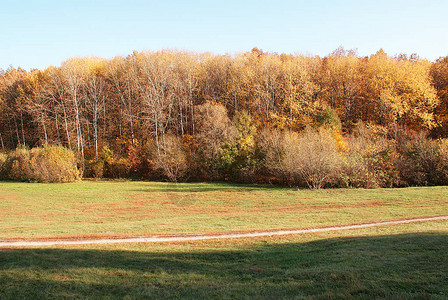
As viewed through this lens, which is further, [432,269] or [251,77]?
[251,77]

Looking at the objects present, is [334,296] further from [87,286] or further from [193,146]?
[193,146]

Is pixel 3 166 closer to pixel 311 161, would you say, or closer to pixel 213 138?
pixel 213 138

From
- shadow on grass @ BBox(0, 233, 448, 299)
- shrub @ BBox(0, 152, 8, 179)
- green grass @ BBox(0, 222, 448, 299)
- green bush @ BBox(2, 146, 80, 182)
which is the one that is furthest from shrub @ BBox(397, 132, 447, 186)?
shrub @ BBox(0, 152, 8, 179)

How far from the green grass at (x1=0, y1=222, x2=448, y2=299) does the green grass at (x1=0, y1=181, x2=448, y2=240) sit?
377 cm

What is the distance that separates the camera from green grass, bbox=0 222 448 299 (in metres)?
6.02

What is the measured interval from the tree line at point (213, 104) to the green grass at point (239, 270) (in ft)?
82.3

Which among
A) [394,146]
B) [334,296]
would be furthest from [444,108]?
[334,296]

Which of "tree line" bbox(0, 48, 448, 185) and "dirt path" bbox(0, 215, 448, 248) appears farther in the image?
"tree line" bbox(0, 48, 448, 185)

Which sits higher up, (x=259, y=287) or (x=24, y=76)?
(x=24, y=76)

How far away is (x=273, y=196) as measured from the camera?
25.6 m

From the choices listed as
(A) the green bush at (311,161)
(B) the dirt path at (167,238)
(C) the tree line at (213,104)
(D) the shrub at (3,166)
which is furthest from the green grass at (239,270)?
(D) the shrub at (3,166)

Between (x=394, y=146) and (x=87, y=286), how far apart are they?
1362 inches

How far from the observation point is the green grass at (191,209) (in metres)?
15.0

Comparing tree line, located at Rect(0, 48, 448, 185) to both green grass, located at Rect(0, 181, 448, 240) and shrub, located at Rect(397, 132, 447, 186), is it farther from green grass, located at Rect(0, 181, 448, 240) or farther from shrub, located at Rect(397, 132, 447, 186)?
green grass, located at Rect(0, 181, 448, 240)
